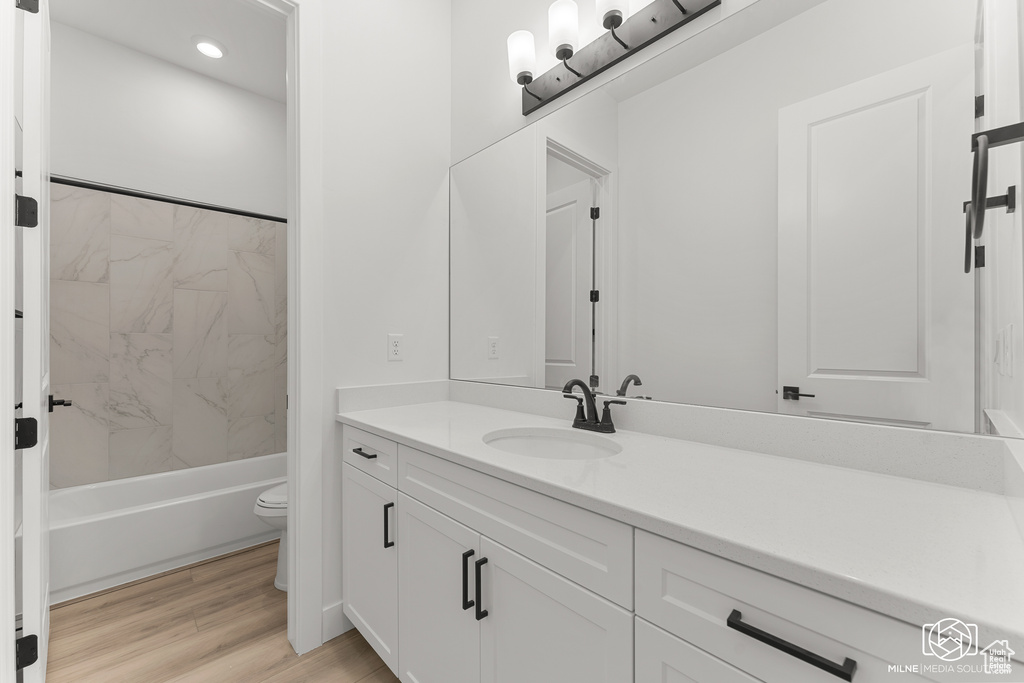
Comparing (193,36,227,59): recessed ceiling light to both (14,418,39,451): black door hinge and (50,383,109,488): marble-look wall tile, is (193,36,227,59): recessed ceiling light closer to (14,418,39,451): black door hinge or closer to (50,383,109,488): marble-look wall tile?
(50,383,109,488): marble-look wall tile

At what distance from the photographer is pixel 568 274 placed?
1.57 metres

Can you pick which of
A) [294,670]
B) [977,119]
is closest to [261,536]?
[294,670]

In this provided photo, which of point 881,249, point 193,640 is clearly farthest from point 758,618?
point 193,640

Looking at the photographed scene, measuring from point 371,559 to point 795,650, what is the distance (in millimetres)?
1266

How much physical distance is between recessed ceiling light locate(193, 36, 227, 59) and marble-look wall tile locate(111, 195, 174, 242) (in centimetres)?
85

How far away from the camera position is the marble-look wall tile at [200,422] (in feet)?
8.07

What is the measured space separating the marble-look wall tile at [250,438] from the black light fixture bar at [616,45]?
2.37m

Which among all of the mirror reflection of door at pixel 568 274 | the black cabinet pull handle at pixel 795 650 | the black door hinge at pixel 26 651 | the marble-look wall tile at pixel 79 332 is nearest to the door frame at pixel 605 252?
the mirror reflection of door at pixel 568 274

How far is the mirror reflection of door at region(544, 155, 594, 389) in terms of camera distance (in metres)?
1.51

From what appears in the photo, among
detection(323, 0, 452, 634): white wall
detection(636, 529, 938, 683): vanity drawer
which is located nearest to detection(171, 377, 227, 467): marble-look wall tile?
detection(323, 0, 452, 634): white wall

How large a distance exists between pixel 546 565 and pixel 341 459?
1.08 m

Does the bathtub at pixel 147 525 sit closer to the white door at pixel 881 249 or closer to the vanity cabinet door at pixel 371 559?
the vanity cabinet door at pixel 371 559

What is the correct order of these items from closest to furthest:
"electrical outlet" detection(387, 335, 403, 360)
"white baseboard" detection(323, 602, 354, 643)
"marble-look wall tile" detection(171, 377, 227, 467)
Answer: "white baseboard" detection(323, 602, 354, 643) < "electrical outlet" detection(387, 335, 403, 360) < "marble-look wall tile" detection(171, 377, 227, 467)

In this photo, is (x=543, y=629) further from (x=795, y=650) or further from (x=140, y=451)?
(x=140, y=451)
